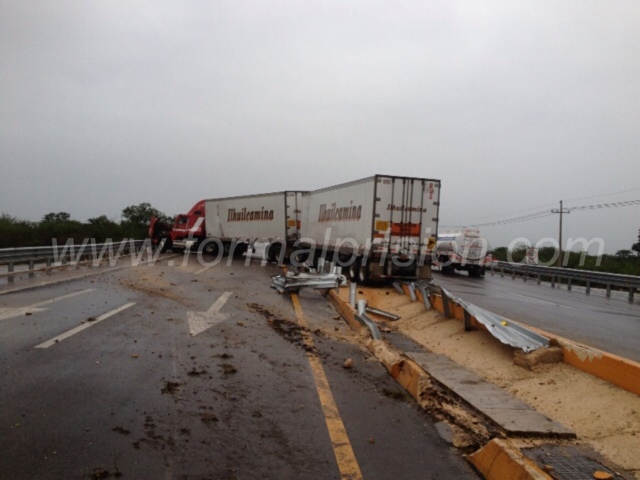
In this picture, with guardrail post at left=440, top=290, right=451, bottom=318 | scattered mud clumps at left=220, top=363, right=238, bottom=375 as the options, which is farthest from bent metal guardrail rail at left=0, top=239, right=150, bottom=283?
guardrail post at left=440, top=290, right=451, bottom=318

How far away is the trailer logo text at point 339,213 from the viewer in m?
19.5

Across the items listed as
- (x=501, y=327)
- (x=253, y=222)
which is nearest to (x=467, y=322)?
(x=501, y=327)

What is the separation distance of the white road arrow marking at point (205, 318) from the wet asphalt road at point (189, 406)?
0.24m

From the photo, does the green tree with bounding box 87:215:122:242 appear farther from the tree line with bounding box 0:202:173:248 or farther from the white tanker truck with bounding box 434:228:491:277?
the white tanker truck with bounding box 434:228:491:277

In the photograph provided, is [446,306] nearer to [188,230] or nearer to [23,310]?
[23,310]

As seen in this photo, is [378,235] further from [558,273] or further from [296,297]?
[558,273]

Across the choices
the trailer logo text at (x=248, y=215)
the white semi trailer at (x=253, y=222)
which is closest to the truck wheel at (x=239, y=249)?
the white semi trailer at (x=253, y=222)

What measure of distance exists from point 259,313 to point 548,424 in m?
7.49

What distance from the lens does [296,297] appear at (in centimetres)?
1495

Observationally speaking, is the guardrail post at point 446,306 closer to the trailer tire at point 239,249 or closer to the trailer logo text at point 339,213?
the trailer logo text at point 339,213

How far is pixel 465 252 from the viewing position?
103 ft

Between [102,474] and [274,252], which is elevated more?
[274,252]

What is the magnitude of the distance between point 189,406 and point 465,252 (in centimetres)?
2785

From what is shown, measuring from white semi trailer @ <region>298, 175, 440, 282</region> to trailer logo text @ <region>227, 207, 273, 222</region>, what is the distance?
11.2m
